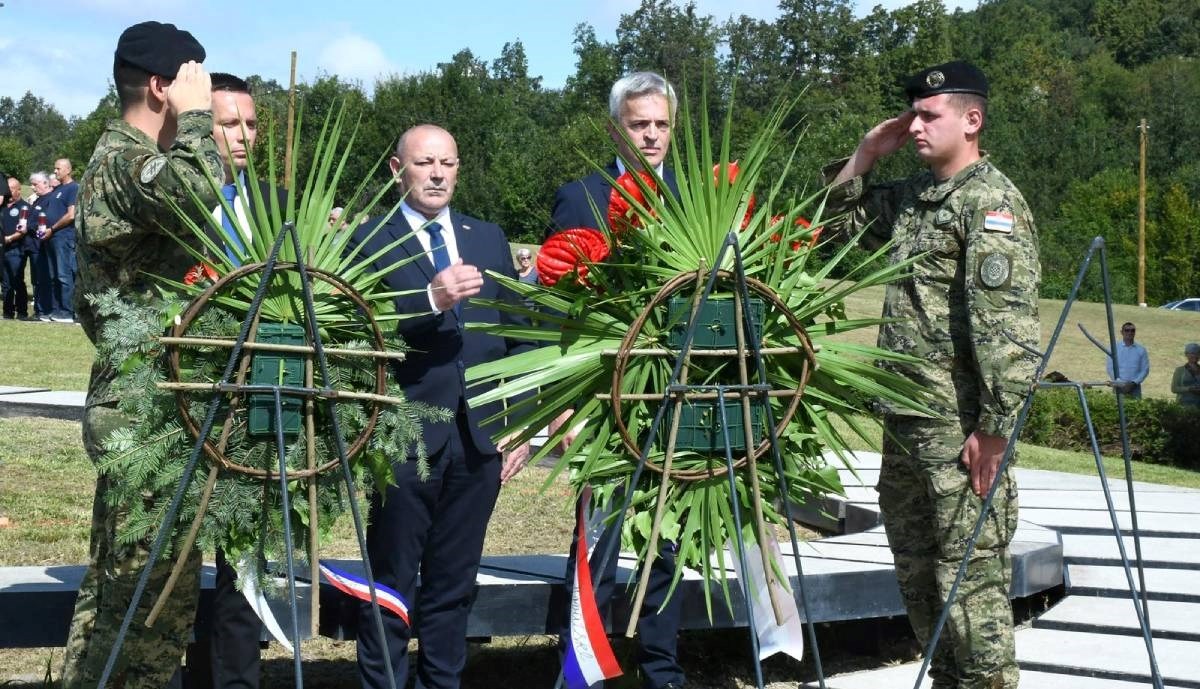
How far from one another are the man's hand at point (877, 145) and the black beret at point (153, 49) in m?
2.18

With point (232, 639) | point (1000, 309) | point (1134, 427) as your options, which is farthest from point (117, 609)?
point (1134, 427)

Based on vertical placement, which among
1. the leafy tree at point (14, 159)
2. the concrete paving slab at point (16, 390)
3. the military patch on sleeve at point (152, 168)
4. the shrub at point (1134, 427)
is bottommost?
the shrub at point (1134, 427)

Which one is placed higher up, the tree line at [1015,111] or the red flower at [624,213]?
the tree line at [1015,111]

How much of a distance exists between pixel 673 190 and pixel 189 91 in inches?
69.4

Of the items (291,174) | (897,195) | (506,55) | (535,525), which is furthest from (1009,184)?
(506,55)

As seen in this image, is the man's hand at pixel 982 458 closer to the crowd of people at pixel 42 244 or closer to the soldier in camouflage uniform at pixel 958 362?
the soldier in camouflage uniform at pixel 958 362

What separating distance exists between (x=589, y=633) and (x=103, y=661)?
1.36 meters

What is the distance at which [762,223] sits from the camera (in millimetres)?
3176

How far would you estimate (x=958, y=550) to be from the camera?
→ 419 centimetres

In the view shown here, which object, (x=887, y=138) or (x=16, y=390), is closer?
(x=887, y=138)

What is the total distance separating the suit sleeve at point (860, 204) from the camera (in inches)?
180

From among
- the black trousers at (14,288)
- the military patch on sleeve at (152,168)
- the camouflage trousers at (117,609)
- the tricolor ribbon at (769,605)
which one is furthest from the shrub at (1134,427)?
the military patch on sleeve at (152,168)

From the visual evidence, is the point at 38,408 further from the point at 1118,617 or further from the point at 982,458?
the point at 982,458

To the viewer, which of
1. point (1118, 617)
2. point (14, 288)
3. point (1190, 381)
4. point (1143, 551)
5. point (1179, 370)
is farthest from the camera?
point (1179, 370)
